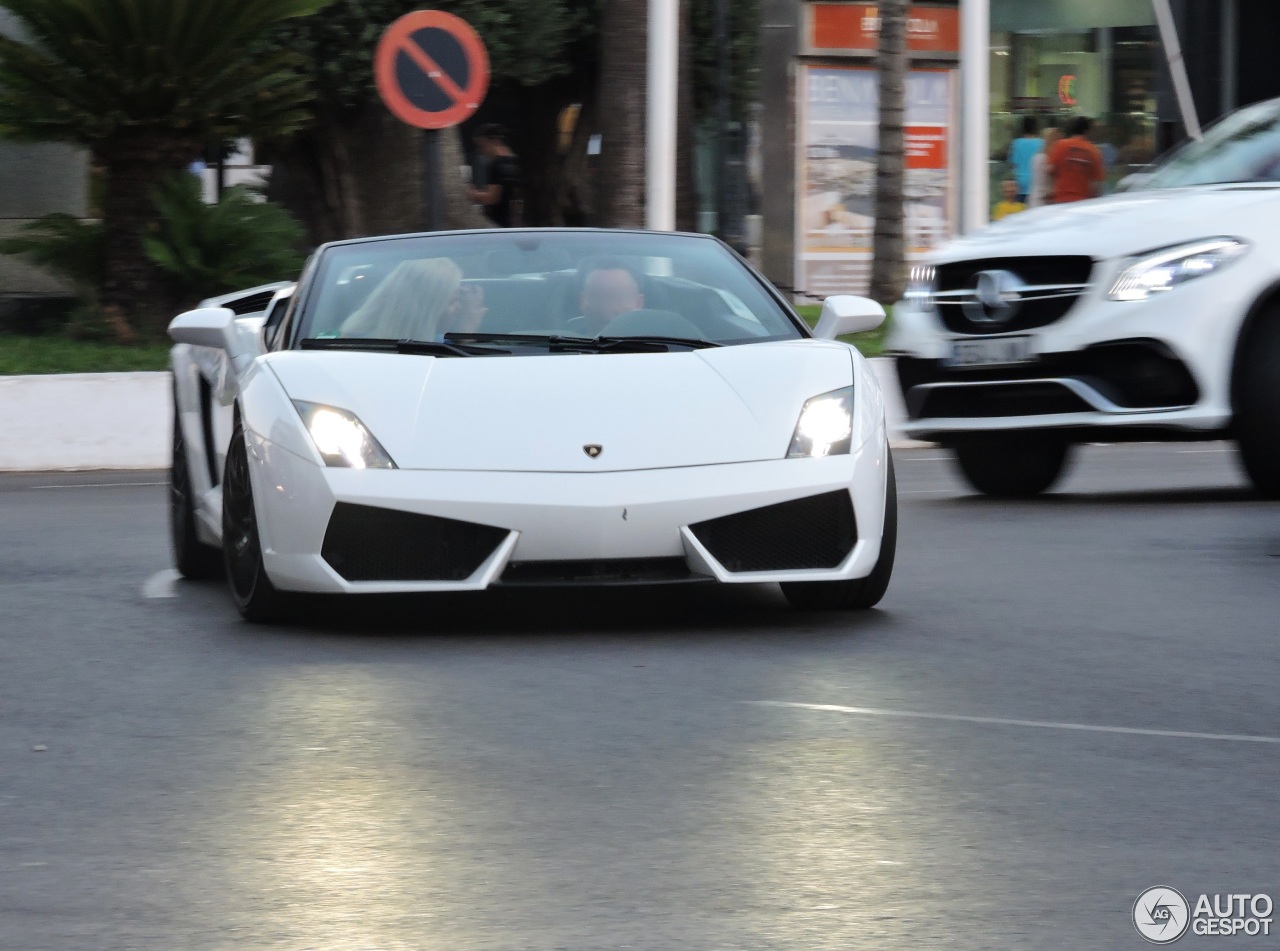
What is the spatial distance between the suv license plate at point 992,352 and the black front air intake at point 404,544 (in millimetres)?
4393

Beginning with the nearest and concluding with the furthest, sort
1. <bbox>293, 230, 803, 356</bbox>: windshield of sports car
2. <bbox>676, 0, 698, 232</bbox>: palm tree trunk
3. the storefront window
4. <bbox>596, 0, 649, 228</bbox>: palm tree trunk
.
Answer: <bbox>293, 230, 803, 356</bbox>: windshield of sports car, <bbox>596, 0, 649, 228</bbox>: palm tree trunk, <bbox>676, 0, 698, 232</bbox>: palm tree trunk, the storefront window

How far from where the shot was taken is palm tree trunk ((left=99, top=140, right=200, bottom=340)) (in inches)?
691

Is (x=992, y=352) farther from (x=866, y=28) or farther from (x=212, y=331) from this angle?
(x=866, y=28)

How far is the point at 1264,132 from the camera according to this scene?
450 inches

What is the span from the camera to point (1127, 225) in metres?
10.6

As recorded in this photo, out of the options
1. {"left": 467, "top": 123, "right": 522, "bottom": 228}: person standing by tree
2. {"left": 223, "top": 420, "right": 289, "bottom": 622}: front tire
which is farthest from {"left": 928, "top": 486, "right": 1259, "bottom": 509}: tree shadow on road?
{"left": 467, "top": 123, "right": 522, "bottom": 228}: person standing by tree

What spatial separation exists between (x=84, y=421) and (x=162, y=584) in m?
6.84

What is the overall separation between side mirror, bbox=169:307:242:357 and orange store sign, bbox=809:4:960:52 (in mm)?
21880

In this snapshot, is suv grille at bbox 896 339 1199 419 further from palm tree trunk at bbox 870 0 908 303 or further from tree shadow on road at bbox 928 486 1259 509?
palm tree trunk at bbox 870 0 908 303

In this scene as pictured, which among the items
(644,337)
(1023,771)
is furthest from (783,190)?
(1023,771)

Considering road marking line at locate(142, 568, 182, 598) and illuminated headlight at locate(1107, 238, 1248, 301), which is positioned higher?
illuminated headlight at locate(1107, 238, 1248, 301)

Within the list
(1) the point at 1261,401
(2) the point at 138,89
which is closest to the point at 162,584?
(1) the point at 1261,401

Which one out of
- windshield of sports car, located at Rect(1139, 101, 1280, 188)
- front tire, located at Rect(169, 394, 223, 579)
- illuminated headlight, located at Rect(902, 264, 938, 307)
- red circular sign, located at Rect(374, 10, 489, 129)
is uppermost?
red circular sign, located at Rect(374, 10, 489, 129)

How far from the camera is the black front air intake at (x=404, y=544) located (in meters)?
6.78
